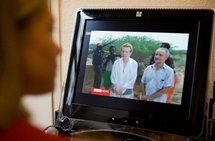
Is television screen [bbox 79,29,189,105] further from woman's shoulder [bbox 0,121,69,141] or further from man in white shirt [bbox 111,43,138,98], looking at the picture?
woman's shoulder [bbox 0,121,69,141]

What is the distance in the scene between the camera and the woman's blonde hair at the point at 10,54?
35 centimetres

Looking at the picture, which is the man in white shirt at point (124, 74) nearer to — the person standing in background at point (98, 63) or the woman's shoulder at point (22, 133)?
the person standing in background at point (98, 63)

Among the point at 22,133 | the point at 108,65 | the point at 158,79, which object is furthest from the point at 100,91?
the point at 22,133

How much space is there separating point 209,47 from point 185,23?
3.9 inches

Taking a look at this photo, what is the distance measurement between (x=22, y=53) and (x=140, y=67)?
2.00 ft

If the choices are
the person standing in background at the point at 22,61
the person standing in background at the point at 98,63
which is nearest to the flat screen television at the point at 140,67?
the person standing in background at the point at 98,63

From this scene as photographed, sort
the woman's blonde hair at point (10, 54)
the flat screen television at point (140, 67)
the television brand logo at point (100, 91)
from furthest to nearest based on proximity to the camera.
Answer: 1. the television brand logo at point (100, 91)
2. the flat screen television at point (140, 67)
3. the woman's blonde hair at point (10, 54)

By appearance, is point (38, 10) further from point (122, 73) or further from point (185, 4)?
point (185, 4)

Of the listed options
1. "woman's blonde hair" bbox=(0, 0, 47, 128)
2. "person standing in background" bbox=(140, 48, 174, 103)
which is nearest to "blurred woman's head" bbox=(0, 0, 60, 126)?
"woman's blonde hair" bbox=(0, 0, 47, 128)

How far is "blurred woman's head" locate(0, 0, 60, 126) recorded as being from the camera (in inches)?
13.9

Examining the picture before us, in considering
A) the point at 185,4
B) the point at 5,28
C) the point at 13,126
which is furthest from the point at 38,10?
the point at 185,4

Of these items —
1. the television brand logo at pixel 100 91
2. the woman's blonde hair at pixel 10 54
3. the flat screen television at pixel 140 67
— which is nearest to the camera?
the woman's blonde hair at pixel 10 54

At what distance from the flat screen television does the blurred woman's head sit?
Result: 53cm

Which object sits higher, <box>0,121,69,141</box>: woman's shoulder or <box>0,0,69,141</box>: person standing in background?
<box>0,0,69,141</box>: person standing in background
